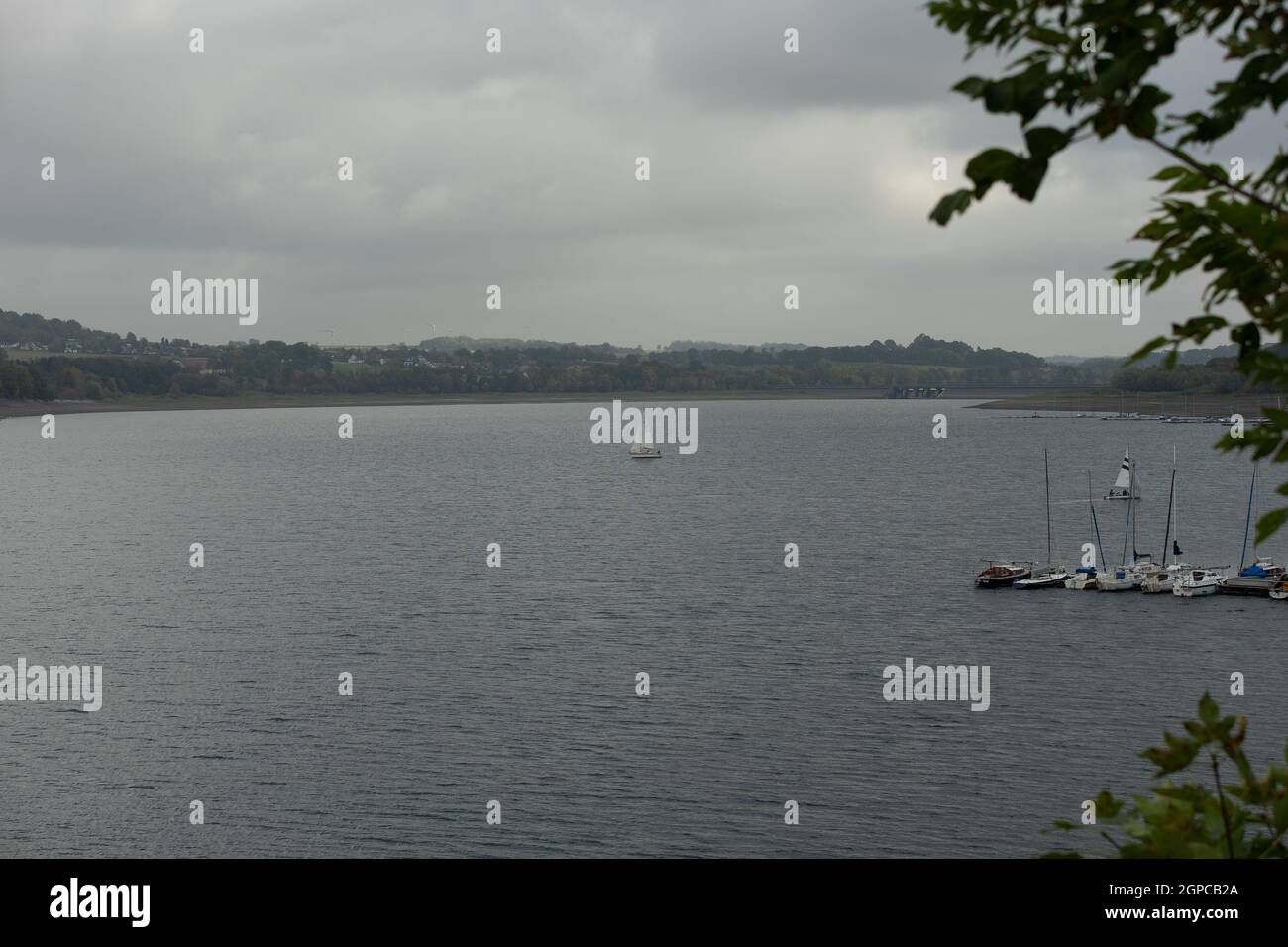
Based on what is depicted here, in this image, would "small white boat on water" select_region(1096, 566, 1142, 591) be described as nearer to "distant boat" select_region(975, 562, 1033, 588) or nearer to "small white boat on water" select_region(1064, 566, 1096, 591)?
"small white boat on water" select_region(1064, 566, 1096, 591)

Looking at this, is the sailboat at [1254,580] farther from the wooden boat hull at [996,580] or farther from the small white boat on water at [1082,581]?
the wooden boat hull at [996,580]

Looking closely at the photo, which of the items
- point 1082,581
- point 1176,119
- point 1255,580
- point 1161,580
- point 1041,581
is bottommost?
point 1041,581

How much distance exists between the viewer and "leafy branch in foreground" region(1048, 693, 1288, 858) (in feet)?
15.9

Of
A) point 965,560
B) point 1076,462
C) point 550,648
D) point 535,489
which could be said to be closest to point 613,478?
point 535,489

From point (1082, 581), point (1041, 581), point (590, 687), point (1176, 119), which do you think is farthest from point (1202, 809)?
point (1041, 581)

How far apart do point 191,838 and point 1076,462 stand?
165m

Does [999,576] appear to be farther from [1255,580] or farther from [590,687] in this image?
[590,687]

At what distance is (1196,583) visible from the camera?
7662 centimetres

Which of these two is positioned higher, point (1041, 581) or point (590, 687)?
point (1041, 581)

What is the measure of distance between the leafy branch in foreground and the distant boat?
7692 cm

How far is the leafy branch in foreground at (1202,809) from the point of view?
4.85 m

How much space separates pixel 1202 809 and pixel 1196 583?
7748 cm
